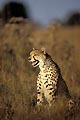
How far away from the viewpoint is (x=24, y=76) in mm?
10891

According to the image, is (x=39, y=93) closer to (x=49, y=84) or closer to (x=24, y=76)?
(x=49, y=84)

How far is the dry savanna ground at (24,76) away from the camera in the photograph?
8.33 metres

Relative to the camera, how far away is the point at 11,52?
13352 millimetres

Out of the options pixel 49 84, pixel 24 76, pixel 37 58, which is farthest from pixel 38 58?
pixel 24 76

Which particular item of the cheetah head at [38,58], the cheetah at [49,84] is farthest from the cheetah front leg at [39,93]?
the cheetah head at [38,58]

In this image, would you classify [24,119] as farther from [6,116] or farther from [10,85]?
[10,85]

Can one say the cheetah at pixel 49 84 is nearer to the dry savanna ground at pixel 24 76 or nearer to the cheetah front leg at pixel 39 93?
the cheetah front leg at pixel 39 93

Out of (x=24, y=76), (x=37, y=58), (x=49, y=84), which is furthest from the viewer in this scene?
(x=24, y=76)

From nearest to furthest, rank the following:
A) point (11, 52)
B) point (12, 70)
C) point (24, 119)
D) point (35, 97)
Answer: point (24, 119) → point (35, 97) → point (12, 70) → point (11, 52)

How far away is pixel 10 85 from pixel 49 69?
1080 mm

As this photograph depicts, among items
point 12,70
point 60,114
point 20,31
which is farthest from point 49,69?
point 20,31

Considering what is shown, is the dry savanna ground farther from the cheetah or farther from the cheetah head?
the cheetah head

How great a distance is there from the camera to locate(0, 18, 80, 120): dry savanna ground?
8328 mm

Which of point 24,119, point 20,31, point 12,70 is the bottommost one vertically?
point 24,119
